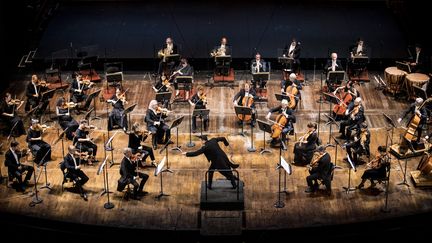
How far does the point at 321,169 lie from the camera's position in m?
13.9

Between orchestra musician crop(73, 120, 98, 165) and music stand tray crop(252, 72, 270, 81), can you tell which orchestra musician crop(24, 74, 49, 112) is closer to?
orchestra musician crop(73, 120, 98, 165)

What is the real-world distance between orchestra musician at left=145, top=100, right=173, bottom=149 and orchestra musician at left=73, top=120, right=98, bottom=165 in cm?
125

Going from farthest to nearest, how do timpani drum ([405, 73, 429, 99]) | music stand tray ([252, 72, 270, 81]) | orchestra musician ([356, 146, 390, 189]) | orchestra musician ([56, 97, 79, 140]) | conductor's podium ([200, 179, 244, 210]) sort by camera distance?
1. timpani drum ([405, 73, 429, 99])
2. music stand tray ([252, 72, 270, 81])
3. orchestra musician ([56, 97, 79, 140])
4. orchestra musician ([356, 146, 390, 189])
5. conductor's podium ([200, 179, 244, 210])

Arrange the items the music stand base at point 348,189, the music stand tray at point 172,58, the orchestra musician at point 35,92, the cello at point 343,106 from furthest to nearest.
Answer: the music stand tray at point 172,58
the orchestra musician at point 35,92
the cello at point 343,106
the music stand base at point 348,189

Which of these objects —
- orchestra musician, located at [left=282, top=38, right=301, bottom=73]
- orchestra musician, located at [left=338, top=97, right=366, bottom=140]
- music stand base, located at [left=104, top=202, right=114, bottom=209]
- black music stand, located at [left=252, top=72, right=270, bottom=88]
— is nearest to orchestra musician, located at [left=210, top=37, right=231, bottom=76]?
orchestra musician, located at [left=282, top=38, right=301, bottom=73]

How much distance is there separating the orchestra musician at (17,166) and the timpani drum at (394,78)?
880 cm

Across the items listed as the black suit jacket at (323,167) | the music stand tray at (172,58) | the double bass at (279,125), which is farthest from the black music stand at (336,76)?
the black suit jacket at (323,167)

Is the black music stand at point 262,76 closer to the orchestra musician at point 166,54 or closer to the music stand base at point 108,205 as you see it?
the orchestra musician at point 166,54

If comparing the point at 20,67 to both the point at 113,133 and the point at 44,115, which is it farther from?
the point at 113,133

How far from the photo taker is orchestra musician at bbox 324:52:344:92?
17.8 meters

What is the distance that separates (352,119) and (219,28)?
5.95m

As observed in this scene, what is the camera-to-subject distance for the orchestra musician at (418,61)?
18.0m

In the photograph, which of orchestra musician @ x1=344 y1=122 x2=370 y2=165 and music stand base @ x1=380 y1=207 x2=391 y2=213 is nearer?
music stand base @ x1=380 y1=207 x2=391 y2=213

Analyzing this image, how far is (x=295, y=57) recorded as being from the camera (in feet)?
60.1
